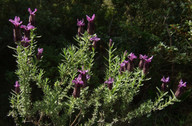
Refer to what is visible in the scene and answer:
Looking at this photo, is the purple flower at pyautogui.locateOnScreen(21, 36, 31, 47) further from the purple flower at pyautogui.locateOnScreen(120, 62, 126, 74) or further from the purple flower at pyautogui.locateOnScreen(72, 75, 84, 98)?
the purple flower at pyautogui.locateOnScreen(120, 62, 126, 74)

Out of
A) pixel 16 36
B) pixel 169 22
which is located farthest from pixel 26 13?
pixel 169 22

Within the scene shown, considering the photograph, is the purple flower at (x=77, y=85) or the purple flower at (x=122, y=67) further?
the purple flower at (x=122, y=67)

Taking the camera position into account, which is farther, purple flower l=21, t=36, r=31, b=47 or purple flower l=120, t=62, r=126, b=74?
purple flower l=120, t=62, r=126, b=74

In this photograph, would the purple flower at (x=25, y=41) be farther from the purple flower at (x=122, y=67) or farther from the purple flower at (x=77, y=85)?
the purple flower at (x=122, y=67)

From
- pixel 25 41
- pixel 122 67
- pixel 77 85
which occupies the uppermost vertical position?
pixel 25 41

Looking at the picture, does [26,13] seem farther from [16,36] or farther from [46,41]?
[16,36]

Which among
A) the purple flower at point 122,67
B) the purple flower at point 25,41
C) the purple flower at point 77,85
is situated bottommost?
the purple flower at point 77,85

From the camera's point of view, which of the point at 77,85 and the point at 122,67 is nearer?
the point at 77,85

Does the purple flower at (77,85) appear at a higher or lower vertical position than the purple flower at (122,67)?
lower

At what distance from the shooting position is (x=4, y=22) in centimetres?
261

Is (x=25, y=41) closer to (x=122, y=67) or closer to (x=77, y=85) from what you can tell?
(x=77, y=85)

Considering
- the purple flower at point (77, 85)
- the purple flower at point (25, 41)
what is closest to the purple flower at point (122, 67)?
the purple flower at point (77, 85)

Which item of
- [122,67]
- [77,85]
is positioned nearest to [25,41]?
[77,85]

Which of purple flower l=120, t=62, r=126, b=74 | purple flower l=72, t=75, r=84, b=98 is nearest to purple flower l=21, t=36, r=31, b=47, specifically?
purple flower l=72, t=75, r=84, b=98
